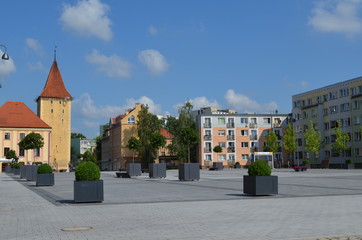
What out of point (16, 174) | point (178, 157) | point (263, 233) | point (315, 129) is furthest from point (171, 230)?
Answer: point (178, 157)

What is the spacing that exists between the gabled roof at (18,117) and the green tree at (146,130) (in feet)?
63.7

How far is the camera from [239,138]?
321ft

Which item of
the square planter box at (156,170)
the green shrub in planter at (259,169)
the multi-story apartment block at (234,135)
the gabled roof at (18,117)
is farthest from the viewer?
Answer: the multi-story apartment block at (234,135)

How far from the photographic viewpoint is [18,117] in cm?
9819

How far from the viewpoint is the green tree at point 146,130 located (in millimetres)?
96188

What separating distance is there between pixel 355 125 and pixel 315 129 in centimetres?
1089

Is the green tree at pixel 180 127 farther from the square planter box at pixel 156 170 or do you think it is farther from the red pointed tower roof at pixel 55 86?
the square planter box at pixel 156 170

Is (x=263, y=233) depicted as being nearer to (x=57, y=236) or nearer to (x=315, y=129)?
(x=57, y=236)

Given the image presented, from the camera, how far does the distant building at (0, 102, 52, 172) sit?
306 feet

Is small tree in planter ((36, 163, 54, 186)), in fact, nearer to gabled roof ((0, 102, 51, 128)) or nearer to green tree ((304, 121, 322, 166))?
green tree ((304, 121, 322, 166))

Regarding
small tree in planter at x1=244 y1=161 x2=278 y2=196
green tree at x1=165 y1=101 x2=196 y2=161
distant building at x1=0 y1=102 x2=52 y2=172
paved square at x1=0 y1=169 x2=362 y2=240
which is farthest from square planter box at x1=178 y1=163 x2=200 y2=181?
distant building at x1=0 y1=102 x2=52 y2=172

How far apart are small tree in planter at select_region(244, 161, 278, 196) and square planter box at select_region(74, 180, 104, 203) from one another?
18.6ft

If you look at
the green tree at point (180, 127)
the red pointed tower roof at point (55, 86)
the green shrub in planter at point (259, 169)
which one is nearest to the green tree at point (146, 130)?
the green tree at point (180, 127)

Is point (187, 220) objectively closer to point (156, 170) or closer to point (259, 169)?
point (259, 169)
